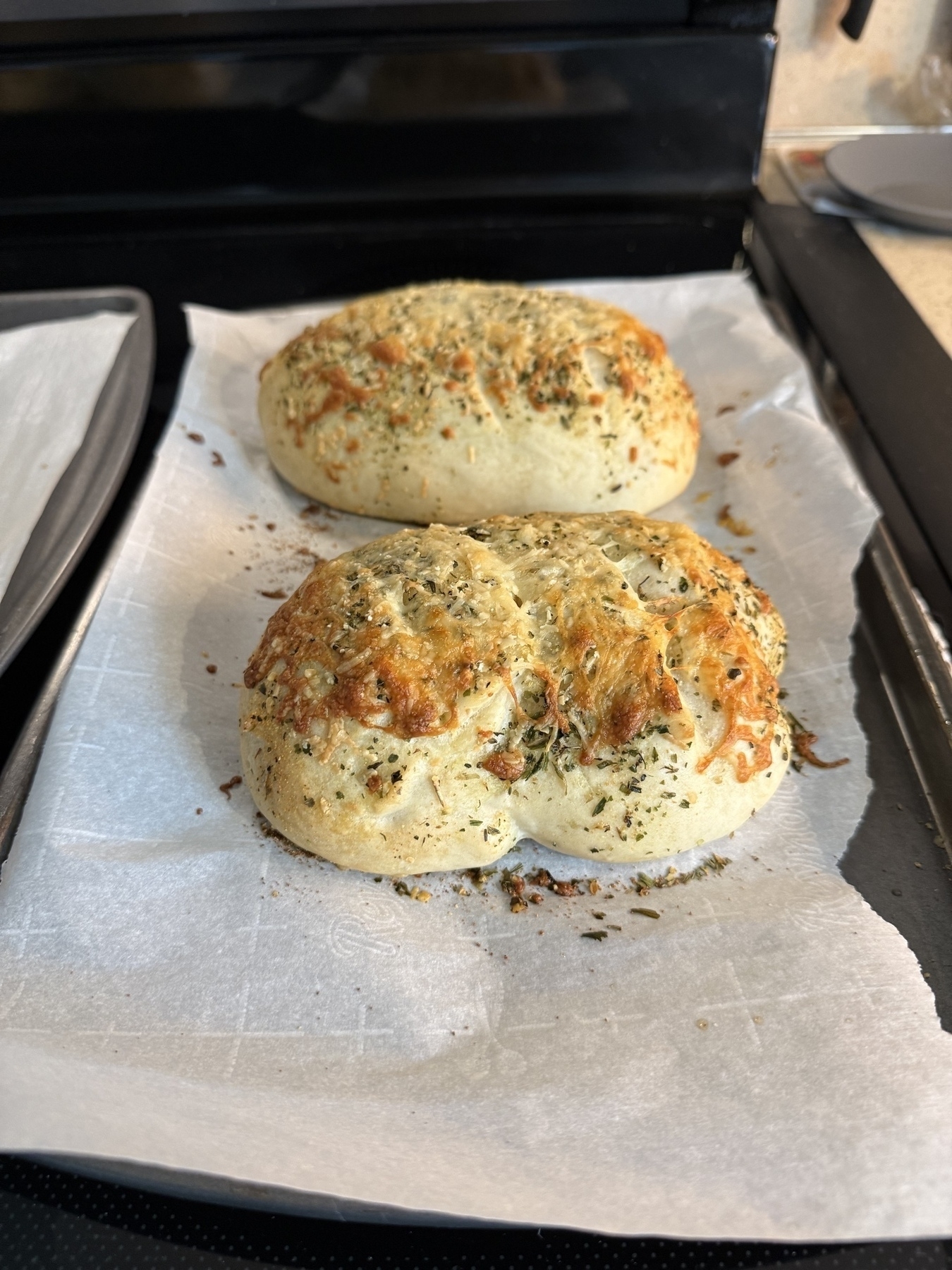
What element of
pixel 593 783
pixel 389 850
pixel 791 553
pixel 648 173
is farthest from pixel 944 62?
pixel 389 850

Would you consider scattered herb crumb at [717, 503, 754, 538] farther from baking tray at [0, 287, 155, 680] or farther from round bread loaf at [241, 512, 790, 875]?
baking tray at [0, 287, 155, 680]

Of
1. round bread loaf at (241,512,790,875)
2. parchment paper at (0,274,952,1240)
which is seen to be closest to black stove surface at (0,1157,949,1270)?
parchment paper at (0,274,952,1240)

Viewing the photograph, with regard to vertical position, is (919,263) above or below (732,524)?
above

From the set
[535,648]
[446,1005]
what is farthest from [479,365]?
[446,1005]

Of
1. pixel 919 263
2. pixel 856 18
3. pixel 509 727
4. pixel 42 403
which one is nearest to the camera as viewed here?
pixel 509 727

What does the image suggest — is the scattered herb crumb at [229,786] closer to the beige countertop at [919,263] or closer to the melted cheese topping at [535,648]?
the melted cheese topping at [535,648]

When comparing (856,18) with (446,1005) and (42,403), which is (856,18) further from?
(446,1005)

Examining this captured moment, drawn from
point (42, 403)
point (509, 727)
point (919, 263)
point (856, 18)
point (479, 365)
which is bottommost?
point (42, 403)
